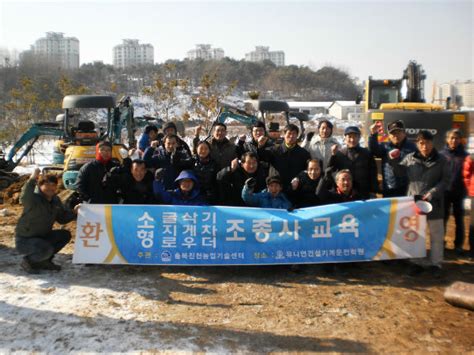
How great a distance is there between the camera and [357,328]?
14.3ft

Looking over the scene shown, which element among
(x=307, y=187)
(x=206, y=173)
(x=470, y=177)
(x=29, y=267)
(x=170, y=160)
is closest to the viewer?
(x=29, y=267)

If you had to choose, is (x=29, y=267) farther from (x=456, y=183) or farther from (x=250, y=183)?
(x=456, y=183)

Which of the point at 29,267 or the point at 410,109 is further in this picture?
the point at 410,109

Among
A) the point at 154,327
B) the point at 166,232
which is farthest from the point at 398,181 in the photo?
the point at 154,327

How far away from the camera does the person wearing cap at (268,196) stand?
582 centimetres

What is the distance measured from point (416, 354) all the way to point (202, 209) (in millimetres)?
2928

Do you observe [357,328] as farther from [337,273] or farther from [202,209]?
[202,209]

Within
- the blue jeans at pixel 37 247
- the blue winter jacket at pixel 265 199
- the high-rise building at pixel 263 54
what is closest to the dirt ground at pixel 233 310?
the blue jeans at pixel 37 247

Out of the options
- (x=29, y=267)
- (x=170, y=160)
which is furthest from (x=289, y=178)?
(x=29, y=267)

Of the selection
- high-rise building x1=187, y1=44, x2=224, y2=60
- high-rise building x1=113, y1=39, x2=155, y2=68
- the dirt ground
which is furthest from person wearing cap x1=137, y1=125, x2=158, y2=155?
high-rise building x1=113, y1=39, x2=155, y2=68

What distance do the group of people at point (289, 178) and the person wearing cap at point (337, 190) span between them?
0.01 meters

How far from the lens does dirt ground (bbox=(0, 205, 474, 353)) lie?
4.07m

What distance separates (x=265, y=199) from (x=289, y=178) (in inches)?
26.2

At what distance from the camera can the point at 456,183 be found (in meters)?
6.35
